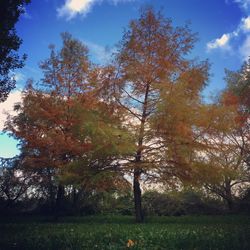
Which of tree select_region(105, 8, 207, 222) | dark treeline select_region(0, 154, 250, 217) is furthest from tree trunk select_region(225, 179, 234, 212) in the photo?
tree select_region(105, 8, 207, 222)

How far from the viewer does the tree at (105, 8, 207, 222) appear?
596 inches

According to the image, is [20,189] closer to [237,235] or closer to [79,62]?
[79,62]

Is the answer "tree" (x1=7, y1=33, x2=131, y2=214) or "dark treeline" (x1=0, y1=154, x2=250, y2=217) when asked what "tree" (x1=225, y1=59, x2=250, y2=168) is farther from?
"tree" (x1=7, y1=33, x2=131, y2=214)

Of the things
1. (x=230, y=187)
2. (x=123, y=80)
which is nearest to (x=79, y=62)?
(x=123, y=80)

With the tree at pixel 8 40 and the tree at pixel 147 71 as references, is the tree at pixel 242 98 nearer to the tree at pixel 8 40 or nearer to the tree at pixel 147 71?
the tree at pixel 147 71

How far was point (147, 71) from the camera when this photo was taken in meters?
15.8

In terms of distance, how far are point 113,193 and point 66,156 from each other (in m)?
6.80

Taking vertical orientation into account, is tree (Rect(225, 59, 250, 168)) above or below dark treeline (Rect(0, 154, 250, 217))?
above

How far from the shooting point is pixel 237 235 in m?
8.48

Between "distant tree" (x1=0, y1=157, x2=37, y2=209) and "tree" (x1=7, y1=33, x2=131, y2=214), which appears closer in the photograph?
"tree" (x1=7, y1=33, x2=131, y2=214)

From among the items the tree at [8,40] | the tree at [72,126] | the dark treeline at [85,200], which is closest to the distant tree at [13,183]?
the dark treeline at [85,200]

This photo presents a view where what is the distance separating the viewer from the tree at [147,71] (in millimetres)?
15141

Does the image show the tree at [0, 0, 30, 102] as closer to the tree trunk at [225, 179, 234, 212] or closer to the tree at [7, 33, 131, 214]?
the tree at [7, 33, 131, 214]

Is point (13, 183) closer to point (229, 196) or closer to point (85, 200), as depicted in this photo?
point (85, 200)
